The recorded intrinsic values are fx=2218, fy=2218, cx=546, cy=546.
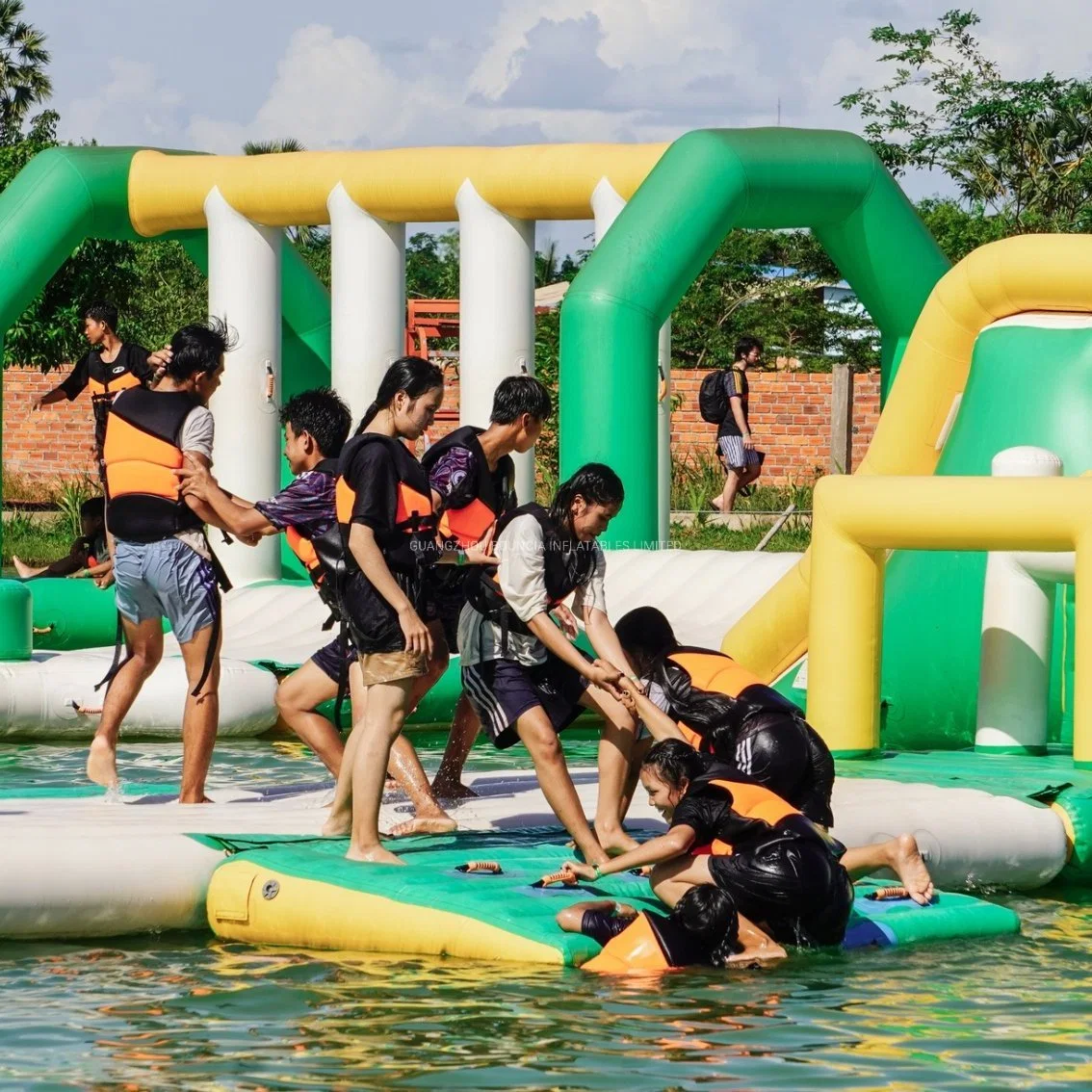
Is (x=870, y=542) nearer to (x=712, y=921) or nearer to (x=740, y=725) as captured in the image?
(x=740, y=725)

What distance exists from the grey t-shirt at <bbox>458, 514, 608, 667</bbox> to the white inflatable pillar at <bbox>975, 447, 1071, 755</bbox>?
2214 millimetres

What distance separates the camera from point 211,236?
1197 centimetres

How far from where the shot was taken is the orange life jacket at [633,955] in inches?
194

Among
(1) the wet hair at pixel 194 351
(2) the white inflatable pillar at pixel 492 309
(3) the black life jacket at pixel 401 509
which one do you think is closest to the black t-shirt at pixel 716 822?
(3) the black life jacket at pixel 401 509

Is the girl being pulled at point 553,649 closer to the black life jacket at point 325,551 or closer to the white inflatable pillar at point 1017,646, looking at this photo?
the black life jacket at point 325,551

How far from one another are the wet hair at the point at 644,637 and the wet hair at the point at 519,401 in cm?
69

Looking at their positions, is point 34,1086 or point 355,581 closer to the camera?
point 34,1086

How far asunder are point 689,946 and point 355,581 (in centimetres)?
126

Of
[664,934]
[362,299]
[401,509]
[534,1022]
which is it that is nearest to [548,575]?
[401,509]

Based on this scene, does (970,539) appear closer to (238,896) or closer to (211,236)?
(238,896)

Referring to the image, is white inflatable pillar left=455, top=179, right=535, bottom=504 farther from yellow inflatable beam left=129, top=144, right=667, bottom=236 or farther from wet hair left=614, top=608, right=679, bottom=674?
wet hair left=614, top=608, right=679, bottom=674

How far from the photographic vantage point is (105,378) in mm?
9953

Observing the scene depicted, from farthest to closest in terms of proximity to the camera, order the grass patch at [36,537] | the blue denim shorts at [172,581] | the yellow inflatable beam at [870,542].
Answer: the grass patch at [36,537], the yellow inflatable beam at [870,542], the blue denim shorts at [172,581]

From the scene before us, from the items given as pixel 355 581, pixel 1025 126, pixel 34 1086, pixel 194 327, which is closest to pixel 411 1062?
pixel 34 1086
